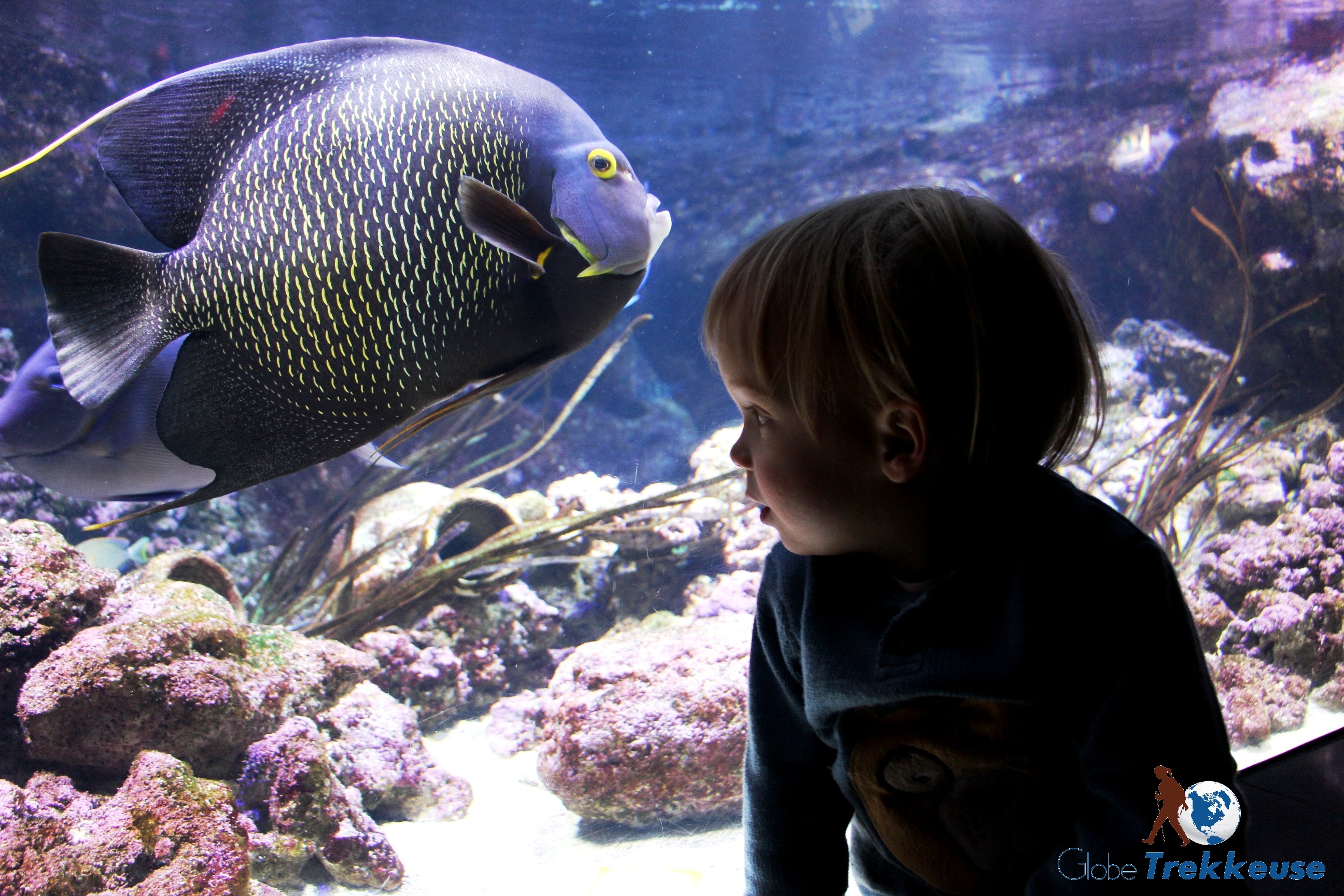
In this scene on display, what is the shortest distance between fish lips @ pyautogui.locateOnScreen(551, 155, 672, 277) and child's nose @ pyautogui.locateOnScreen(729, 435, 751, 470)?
0.39 metres

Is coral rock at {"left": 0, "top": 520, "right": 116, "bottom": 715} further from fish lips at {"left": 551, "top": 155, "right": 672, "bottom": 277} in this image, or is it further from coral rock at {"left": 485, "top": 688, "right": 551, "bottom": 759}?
fish lips at {"left": 551, "top": 155, "right": 672, "bottom": 277}

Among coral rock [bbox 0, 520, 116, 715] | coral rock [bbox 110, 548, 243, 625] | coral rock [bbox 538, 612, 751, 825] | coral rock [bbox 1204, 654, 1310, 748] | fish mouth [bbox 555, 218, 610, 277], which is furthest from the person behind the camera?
coral rock [bbox 1204, 654, 1310, 748]

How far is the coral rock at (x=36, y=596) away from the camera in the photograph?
1.74 meters

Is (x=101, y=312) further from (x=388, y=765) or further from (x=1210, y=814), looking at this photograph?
(x=388, y=765)

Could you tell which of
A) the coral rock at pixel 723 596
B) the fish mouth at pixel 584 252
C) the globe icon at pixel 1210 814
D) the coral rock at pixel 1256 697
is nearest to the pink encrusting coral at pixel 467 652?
the coral rock at pixel 723 596

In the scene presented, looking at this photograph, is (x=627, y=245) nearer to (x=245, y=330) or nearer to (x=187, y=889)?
(x=245, y=330)

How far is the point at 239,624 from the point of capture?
2.04 meters

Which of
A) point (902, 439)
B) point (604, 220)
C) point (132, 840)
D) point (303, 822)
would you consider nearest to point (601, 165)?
point (604, 220)

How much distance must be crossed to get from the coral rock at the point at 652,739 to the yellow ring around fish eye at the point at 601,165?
148 cm

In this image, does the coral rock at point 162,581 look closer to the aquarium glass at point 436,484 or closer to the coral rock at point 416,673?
the aquarium glass at point 436,484

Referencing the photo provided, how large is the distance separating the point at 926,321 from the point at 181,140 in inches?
44.8

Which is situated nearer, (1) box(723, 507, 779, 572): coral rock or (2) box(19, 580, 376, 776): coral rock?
(2) box(19, 580, 376, 776): coral rock

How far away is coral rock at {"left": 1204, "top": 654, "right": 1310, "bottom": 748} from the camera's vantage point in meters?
2.29

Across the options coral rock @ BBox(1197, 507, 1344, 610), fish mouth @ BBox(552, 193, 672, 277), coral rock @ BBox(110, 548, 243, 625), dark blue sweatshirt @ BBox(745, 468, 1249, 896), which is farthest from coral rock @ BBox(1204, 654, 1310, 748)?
coral rock @ BBox(110, 548, 243, 625)
